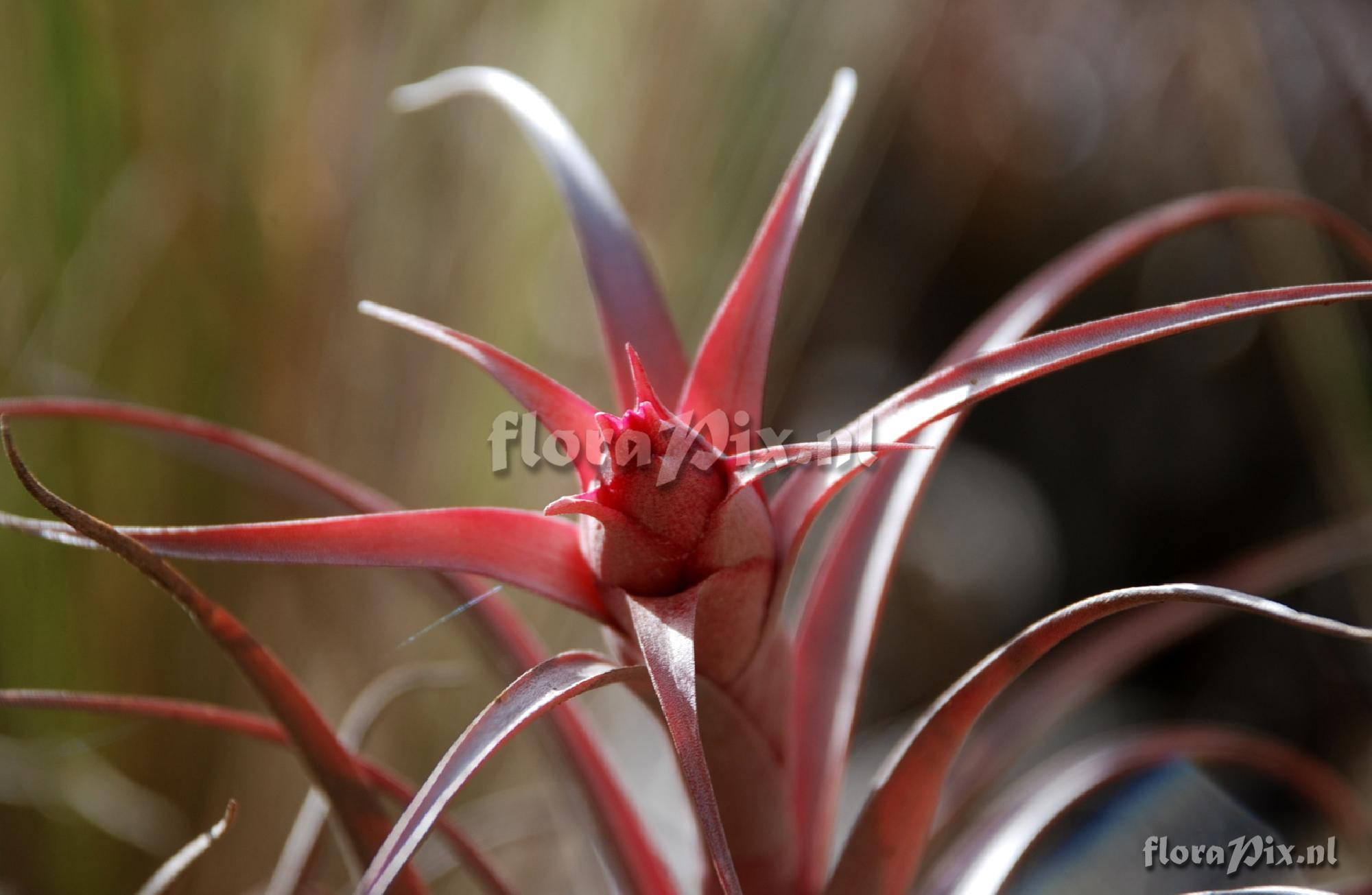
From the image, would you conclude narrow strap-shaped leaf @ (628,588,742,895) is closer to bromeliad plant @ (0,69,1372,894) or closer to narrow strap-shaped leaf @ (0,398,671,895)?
bromeliad plant @ (0,69,1372,894)

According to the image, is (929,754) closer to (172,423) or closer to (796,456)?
(796,456)

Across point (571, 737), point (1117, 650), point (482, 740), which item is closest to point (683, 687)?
point (482, 740)

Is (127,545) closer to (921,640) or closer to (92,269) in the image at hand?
(92,269)

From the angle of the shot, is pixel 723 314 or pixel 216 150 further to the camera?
pixel 216 150

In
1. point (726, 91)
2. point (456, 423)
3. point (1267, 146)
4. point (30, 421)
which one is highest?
point (1267, 146)

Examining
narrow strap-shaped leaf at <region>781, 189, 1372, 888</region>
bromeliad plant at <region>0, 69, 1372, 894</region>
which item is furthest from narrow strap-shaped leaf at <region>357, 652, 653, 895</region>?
narrow strap-shaped leaf at <region>781, 189, 1372, 888</region>

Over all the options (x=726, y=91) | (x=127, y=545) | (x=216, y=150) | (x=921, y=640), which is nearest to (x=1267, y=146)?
(x=726, y=91)

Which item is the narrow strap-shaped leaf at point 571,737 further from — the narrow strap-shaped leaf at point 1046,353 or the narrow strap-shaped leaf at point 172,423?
the narrow strap-shaped leaf at point 1046,353
